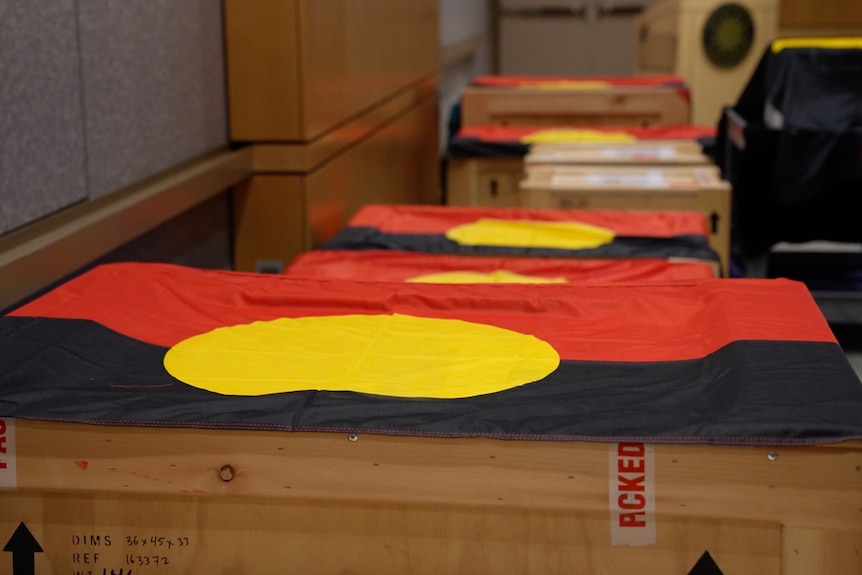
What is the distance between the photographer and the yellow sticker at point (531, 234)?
2.35m

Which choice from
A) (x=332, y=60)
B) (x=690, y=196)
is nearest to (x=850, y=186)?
(x=690, y=196)

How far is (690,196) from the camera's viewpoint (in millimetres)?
2771

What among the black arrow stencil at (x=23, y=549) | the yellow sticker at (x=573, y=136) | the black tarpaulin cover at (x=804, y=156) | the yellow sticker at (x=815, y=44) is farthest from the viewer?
the yellow sticker at (x=573, y=136)

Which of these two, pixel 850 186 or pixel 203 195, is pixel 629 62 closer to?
pixel 850 186

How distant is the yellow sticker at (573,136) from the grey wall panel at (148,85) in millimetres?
1761

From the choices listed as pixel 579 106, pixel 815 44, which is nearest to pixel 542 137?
pixel 579 106

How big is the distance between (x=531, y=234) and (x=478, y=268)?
29cm

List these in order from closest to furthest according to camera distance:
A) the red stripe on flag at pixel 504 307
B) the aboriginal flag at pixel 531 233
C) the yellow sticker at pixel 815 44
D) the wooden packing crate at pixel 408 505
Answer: the wooden packing crate at pixel 408 505 → the red stripe on flag at pixel 504 307 → the aboriginal flag at pixel 531 233 → the yellow sticker at pixel 815 44

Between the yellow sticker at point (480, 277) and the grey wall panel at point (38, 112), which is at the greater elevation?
the grey wall panel at point (38, 112)

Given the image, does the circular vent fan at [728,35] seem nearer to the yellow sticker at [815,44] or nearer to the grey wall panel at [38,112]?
the yellow sticker at [815,44]

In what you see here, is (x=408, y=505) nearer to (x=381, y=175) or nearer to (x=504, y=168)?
(x=381, y=175)

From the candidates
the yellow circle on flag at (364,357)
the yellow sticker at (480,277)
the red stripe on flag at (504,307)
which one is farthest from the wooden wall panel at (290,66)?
the yellow circle on flag at (364,357)

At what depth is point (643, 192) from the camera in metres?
2.83

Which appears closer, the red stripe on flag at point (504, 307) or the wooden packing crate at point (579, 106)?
the red stripe on flag at point (504, 307)
